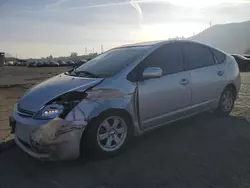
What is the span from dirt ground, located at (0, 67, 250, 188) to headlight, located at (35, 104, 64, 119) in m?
0.72

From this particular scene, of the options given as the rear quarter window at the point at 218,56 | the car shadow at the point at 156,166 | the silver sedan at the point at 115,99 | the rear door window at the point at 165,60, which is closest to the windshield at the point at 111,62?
the silver sedan at the point at 115,99

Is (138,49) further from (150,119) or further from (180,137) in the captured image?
(180,137)

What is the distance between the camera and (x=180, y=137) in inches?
211

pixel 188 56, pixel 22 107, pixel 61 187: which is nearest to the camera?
pixel 61 187

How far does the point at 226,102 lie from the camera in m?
6.58

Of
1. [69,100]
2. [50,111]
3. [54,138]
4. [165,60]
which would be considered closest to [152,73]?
[165,60]

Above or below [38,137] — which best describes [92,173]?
below

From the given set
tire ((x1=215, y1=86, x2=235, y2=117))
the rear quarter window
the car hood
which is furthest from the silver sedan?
tire ((x1=215, y1=86, x2=235, y2=117))

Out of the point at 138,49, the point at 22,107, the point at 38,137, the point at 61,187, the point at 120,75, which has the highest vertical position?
the point at 138,49

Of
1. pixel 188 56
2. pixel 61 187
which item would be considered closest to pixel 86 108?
pixel 61 187

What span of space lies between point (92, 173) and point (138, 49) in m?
2.22

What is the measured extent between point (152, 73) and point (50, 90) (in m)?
1.45

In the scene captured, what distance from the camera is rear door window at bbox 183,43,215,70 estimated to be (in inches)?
225

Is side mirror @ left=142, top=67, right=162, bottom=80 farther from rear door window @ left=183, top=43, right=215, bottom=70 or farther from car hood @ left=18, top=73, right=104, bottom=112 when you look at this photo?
rear door window @ left=183, top=43, right=215, bottom=70
